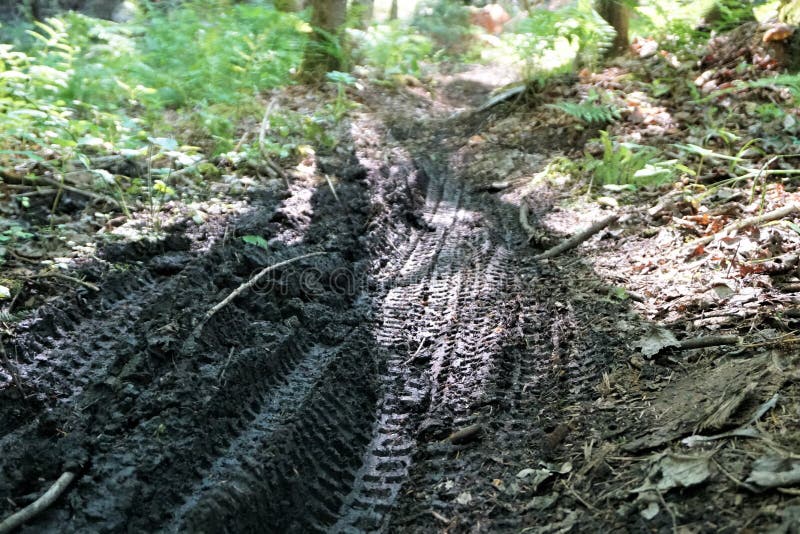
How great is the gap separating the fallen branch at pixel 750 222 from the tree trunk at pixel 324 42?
554cm

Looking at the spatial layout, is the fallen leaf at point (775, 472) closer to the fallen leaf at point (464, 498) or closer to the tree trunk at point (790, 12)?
the fallen leaf at point (464, 498)

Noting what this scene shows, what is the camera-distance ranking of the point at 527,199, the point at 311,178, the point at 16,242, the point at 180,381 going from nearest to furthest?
the point at 180,381, the point at 16,242, the point at 311,178, the point at 527,199

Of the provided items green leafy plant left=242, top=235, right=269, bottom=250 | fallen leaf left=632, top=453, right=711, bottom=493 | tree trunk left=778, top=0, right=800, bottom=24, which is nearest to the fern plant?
tree trunk left=778, top=0, right=800, bottom=24

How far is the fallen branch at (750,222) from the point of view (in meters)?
3.38

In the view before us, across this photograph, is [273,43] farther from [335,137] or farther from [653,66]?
[653,66]

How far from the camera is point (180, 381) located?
8.78 ft

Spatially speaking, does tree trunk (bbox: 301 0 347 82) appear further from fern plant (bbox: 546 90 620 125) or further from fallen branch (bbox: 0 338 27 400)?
fallen branch (bbox: 0 338 27 400)

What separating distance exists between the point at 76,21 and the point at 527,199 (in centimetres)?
469

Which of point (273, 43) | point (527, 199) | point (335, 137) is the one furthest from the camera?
point (273, 43)

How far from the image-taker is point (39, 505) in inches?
82.0

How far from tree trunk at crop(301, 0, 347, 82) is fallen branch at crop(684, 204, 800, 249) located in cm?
554

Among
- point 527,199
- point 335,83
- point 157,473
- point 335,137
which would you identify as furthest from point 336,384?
point 335,83

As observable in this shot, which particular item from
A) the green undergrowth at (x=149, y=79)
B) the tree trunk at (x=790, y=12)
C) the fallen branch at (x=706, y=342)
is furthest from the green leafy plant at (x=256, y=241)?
the tree trunk at (x=790, y=12)

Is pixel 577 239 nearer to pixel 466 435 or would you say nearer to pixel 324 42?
pixel 466 435
